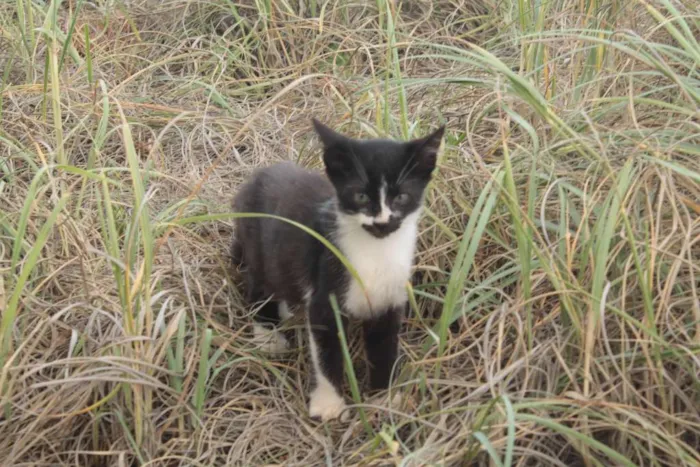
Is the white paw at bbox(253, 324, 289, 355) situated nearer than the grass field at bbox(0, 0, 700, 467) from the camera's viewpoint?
No

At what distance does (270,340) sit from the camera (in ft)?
11.1

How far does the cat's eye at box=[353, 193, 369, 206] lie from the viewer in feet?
9.50

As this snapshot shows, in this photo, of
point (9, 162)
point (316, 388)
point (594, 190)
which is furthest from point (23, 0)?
point (594, 190)

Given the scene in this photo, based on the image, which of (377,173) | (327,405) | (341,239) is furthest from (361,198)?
(327,405)

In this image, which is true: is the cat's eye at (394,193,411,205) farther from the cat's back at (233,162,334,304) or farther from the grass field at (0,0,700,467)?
the cat's back at (233,162,334,304)

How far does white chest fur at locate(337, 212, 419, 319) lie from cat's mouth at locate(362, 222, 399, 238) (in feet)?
0.23

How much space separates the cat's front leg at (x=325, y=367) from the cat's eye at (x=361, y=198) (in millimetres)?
394

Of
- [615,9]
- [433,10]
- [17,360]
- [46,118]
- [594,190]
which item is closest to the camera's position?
[17,360]

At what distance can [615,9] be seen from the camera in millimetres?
3750

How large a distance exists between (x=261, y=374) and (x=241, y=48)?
7.02ft

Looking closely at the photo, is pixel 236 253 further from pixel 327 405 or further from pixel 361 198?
pixel 361 198

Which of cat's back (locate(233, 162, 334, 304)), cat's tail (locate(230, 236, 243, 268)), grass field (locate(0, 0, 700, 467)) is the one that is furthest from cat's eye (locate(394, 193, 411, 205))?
cat's tail (locate(230, 236, 243, 268))

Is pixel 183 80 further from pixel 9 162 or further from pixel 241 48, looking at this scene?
pixel 9 162

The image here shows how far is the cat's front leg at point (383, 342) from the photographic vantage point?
124 inches
